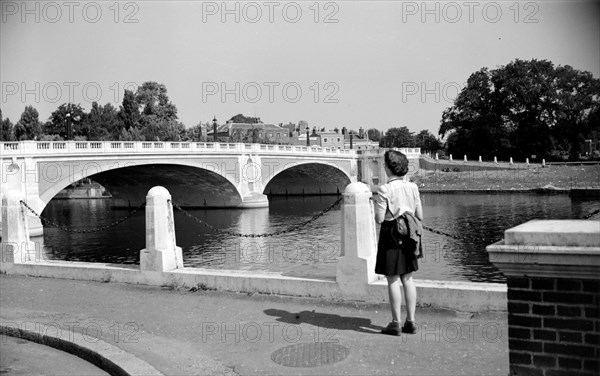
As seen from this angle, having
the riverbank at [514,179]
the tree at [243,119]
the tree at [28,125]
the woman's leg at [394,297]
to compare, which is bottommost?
the riverbank at [514,179]

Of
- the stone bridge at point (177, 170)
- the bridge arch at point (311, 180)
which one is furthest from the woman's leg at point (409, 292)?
the bridge arch at point (311, 180)

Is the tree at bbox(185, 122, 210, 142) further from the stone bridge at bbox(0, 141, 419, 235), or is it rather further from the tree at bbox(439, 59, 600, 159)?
the tree at bbox(439, 59, 600, 159)

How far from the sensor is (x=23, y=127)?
252 ft

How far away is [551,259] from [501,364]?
1.89 meters

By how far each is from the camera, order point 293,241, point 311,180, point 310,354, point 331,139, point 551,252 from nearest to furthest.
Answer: point 551,252 < point 310,354 < point 293,241 < point 311,180 < point 331,139

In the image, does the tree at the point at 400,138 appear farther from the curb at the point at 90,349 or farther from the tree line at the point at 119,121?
the curb at the point at 90,349

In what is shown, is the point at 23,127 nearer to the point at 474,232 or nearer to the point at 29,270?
the point at 474,232

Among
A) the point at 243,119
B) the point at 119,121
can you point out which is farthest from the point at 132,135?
the point at 243,119

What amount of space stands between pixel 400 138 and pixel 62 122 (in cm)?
6530

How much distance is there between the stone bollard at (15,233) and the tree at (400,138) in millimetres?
109454

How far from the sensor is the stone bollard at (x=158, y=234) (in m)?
8.53

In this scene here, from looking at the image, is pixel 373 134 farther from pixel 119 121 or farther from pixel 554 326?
pixel 554 326

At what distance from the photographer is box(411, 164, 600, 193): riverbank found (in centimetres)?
5438

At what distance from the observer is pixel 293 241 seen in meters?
24.0
